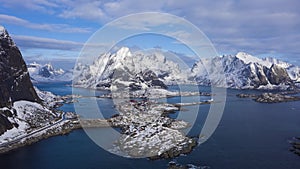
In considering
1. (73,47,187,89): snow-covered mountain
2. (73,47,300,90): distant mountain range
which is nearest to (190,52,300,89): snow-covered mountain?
(73,47,300,90): distant mountain range

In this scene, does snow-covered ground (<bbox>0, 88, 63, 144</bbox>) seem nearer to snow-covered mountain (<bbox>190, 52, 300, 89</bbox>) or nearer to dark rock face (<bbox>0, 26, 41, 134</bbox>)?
dark rock face (<bbox>0, 26, 41, 134</bbox>)

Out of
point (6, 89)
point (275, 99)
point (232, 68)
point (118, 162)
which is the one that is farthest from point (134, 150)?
point (232, 68)

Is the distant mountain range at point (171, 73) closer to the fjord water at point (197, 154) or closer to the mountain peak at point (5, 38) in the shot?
the mountain peak at point (5, 38)

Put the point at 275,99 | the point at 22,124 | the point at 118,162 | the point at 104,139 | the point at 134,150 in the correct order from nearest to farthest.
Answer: the point at 118,162 → the point at 134,150 → the point at 104,139 → the point at 22,124 → the point at 275,99

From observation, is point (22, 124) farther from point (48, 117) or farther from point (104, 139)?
point (104, 139)

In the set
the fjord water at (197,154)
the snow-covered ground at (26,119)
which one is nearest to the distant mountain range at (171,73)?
the snow-covered ground at (26,119)

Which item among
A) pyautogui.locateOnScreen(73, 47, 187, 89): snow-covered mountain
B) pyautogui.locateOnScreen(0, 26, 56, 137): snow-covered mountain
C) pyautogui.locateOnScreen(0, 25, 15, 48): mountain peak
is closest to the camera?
pyautogui.locateOnScreen(0, 26, 56, 137): snow-covered mountain
